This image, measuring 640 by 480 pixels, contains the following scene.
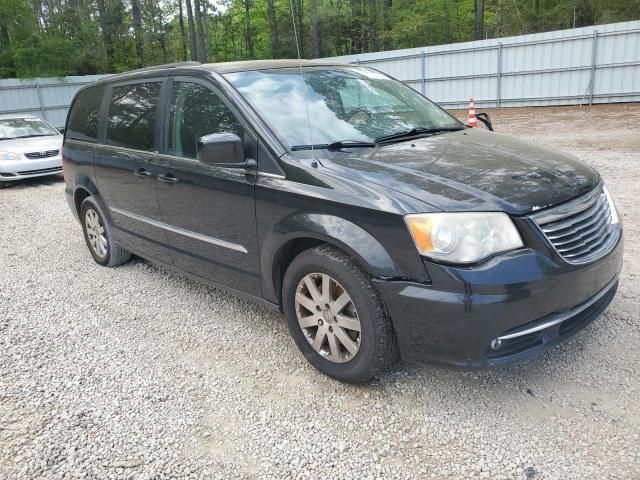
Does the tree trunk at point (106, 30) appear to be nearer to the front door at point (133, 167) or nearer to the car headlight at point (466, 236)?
the front door at point (133, 167)

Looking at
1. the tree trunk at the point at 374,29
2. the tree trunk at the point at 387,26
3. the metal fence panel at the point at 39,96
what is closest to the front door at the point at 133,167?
the metal fence panel at the point at 39,96

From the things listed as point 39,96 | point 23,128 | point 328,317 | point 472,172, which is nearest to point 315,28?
point 39,96

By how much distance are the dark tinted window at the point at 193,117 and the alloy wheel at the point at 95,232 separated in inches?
67.3

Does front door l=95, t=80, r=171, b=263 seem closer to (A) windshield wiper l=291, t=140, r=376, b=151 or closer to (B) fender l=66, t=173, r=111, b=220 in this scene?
(B) fender l=66, t=173, r=111, b=220

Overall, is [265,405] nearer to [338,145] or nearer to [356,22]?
[338,145]

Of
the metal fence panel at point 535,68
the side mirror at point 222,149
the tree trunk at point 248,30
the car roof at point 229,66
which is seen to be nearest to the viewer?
the side mirror at point 222,149

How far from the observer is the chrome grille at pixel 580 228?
8.13 feet

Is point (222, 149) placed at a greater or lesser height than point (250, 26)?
lesser

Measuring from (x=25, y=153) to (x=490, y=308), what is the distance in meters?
10.7

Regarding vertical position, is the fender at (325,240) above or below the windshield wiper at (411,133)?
below

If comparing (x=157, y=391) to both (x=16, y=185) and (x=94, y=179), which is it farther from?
(x=16, y=185)

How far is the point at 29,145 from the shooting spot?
420 inches

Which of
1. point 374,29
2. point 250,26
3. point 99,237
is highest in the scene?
point 250,26

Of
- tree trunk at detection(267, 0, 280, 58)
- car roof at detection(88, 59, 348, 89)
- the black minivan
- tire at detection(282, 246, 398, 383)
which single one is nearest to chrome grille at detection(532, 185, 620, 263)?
the black minivan
